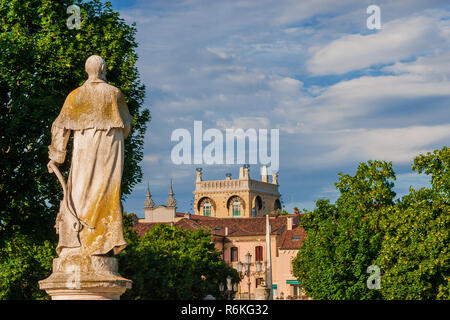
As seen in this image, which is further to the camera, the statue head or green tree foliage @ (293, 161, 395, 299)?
green tree foliage @ (293, 161, 395, 299)

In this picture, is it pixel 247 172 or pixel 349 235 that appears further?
pixel 247 172

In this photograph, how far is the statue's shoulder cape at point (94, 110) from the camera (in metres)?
10.4

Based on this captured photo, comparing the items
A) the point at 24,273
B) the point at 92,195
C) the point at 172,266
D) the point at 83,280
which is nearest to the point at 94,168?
the point at 92,195

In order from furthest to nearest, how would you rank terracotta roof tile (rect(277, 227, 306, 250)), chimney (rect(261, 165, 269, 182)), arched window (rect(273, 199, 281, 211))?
1. arched window (rect(273, 199, 281, 211))
2. chimney (rect(261, 165, 269, 182))
3. terracotta roof tile (rect(277, 227, 306, 250))

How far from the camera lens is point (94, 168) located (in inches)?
406

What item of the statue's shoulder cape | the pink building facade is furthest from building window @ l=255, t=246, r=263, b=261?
the statue's shoulder cape

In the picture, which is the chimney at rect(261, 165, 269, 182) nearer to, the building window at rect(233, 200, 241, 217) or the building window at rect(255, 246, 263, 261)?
the building window at rect(233, 200, 241, 217)

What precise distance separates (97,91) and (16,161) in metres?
16.4

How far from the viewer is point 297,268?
69312 millimetres

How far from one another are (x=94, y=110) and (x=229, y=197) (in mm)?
151958

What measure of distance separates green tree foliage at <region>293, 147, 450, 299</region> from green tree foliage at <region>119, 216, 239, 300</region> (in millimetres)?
7815

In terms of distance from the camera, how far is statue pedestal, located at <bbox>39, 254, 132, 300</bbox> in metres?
9.94

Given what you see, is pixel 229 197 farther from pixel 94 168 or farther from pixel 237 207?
pixel 94 168
